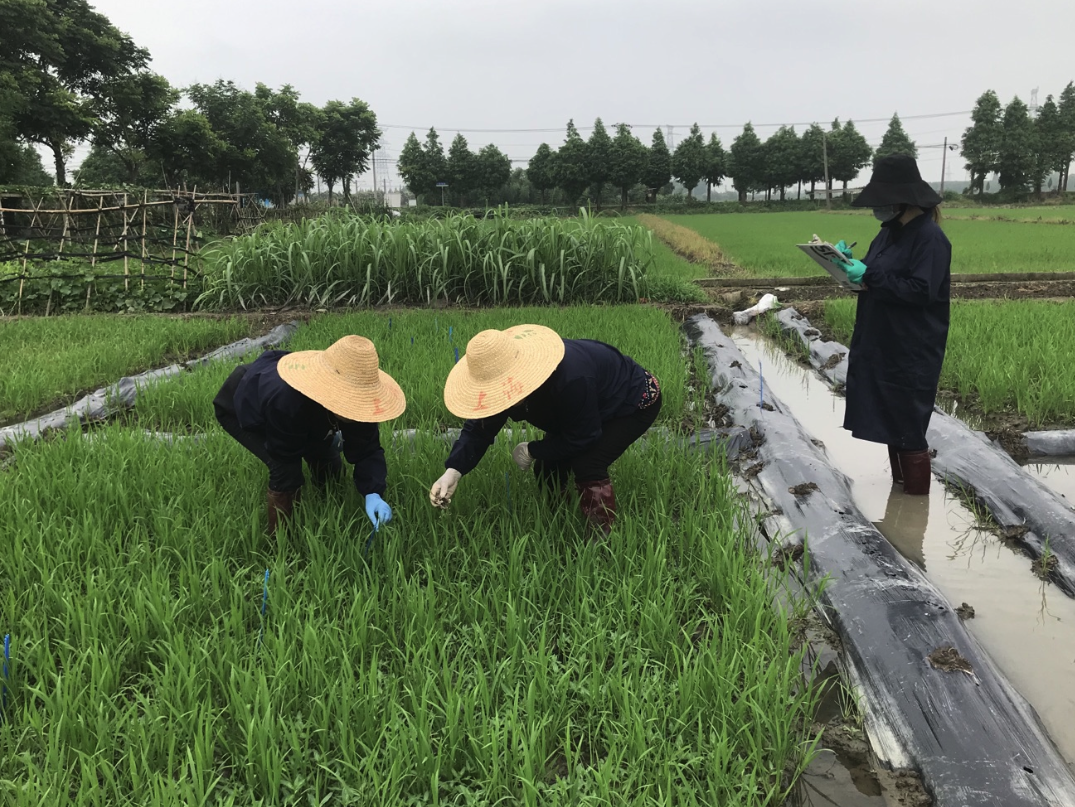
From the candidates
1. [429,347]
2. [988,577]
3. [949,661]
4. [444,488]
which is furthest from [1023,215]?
[444,488]

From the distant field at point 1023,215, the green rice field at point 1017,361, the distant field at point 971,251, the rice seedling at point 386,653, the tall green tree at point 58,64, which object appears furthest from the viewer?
the distant field at point 1023,215

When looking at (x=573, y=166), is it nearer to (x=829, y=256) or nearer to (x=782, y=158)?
(x=782, y=158)

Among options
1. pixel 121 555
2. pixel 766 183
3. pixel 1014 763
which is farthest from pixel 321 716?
pixel 766 183

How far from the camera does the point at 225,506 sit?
213 cm

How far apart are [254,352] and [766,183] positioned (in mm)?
47431

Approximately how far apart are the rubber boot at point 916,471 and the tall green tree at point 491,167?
142 feet

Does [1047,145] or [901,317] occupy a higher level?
[1047,145]

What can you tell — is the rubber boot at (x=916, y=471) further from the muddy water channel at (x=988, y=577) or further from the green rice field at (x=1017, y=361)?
the green rice field at (x=1017, y=361)

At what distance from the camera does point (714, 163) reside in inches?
1823

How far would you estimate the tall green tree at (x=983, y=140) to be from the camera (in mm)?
38750

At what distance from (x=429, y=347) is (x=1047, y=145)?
48147mm

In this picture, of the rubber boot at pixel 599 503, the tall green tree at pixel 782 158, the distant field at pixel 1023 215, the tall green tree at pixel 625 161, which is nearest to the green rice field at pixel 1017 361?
the rubber boot at pixel 599 503

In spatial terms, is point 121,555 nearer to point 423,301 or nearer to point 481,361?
point 481,361

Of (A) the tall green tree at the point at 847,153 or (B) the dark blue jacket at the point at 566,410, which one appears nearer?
(B) the dark blue jacket at the point at 566,410
